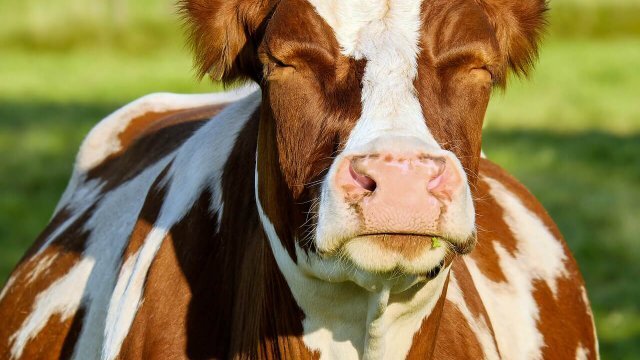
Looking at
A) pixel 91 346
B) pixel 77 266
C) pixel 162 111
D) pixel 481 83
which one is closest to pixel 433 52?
pixel 481 83

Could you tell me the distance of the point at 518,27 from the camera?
383cm

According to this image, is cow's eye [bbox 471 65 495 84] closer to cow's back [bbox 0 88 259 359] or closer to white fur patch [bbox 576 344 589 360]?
cow's back [bbox 0 88 259 359]

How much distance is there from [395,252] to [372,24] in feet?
2.01

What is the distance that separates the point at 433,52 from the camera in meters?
3.33

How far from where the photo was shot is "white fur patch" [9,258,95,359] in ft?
15.4

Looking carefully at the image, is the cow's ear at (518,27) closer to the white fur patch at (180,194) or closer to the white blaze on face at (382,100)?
the white blaze on face at (382,100)

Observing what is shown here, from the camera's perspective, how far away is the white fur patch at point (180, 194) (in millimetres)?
3996

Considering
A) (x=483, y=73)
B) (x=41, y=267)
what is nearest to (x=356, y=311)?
(x=483, y=73)

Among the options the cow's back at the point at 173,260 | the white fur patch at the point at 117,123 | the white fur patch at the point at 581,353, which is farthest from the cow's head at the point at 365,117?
the white fur patch at the point at 117,123

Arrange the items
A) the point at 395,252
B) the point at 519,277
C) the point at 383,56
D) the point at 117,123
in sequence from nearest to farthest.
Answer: the point at 395,252, the point at 383,56, the point at 519,277, the point at 117,123

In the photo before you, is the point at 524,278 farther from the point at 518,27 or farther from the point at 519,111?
the point at 519,111

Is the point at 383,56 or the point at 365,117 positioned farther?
the point at 383,56

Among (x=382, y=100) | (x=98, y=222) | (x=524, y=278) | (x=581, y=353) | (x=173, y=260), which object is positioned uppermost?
(x=382, y=100)

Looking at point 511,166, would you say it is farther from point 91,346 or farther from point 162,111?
point 91,346
